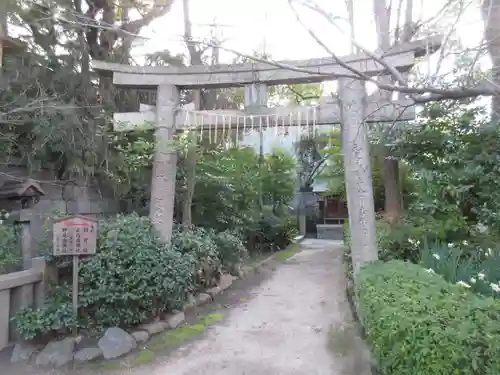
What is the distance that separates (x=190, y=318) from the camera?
21.2 feet

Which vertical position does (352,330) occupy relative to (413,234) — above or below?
below

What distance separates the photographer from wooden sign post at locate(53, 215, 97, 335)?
510cm

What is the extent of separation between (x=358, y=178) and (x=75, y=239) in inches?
157

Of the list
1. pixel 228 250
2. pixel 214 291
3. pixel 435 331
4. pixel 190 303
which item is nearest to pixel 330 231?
pixel 228 250

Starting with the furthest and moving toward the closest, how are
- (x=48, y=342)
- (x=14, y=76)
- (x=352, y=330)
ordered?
(x=14, y=76) < (x=352, y=330) < (x=48, y=342)

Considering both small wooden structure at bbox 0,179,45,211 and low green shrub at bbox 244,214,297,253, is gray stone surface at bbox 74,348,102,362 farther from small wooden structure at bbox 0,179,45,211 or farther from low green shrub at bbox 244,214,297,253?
low green shrub at bbox 244,214,297,253

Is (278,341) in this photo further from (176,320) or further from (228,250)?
(228,250)

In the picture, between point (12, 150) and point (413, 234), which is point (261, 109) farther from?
point (12, 150)

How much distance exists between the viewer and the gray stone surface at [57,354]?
4.74m

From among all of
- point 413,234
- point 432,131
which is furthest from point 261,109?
point 413,234

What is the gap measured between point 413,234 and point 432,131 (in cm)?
163

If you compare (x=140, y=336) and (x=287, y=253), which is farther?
(x=287, y=253)

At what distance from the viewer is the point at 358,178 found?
5.92m

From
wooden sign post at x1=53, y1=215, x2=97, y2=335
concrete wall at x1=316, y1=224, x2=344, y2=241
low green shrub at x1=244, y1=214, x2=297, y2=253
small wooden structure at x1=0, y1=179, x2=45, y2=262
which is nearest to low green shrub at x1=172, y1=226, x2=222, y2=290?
wooden sign post at x1=53, y1=215, x2=97, y2=335
